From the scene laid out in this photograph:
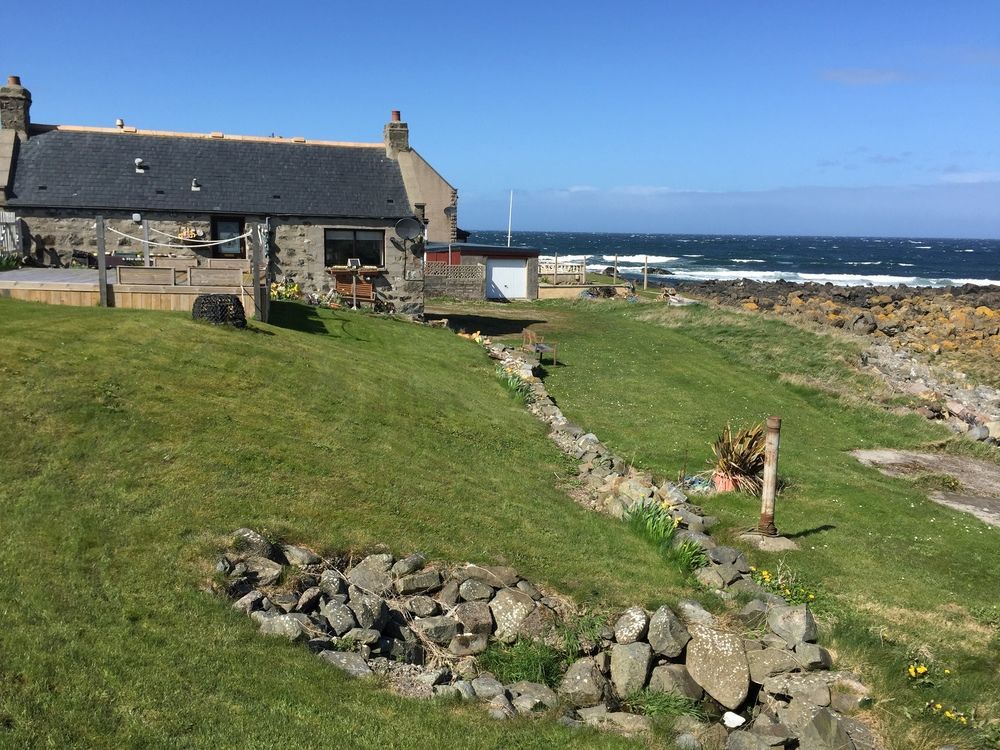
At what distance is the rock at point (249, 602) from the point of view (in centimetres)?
842

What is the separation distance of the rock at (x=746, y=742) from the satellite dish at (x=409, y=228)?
24.8 metres

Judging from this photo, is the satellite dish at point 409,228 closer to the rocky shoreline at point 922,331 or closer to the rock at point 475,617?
the rocky shoreline at point 922,331

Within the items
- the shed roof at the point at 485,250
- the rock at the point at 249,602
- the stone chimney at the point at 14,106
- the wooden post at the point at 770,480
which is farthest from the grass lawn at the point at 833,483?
the stone chimney at the point at 14,106

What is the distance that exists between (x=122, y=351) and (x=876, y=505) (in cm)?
1448

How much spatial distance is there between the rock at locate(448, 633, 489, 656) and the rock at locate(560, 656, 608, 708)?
100cm

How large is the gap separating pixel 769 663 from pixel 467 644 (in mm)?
3425

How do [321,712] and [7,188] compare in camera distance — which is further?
[7,188]

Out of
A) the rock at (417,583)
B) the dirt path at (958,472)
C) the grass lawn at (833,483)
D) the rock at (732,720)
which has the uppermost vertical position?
the rock at (417,583)

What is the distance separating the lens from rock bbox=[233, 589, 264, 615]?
8422 mm

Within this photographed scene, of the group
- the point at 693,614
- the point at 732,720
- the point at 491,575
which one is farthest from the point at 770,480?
the point at 491,575

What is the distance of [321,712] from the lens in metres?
7.06

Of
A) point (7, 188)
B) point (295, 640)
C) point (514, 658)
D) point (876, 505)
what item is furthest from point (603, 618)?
point (7, 188)

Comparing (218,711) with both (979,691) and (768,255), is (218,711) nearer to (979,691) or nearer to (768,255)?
(979,691)

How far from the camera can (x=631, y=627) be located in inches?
372
